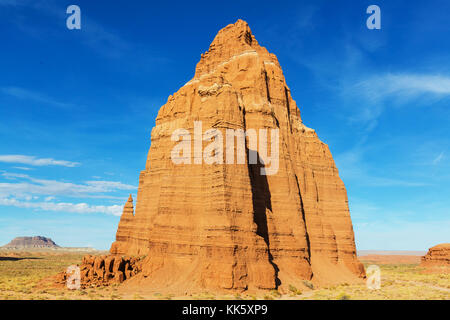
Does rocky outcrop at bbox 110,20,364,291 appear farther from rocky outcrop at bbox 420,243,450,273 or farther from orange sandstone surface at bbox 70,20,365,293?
rocky outcrop at bbox 420,243,450,273

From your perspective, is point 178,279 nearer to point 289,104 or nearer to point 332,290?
point 332,290

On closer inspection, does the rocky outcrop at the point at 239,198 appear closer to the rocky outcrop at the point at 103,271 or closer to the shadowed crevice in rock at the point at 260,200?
the shadowed crevice in rock at the point at 260,200

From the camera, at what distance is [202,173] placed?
40.8 meters

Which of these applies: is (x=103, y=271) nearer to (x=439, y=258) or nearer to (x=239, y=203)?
(x=239, y=203)

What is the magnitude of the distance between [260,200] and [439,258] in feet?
226

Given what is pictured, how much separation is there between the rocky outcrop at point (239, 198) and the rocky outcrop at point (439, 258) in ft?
153

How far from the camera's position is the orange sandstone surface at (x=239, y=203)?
1407 inches

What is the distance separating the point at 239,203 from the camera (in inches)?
1471

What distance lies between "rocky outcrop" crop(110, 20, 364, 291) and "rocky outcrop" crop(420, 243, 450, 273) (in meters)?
46.7

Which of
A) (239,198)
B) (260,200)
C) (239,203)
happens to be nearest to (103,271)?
(239,203)

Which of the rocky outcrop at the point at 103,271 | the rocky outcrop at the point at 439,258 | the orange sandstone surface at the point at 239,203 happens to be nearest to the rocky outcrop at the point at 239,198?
the orange sandstone surface at the point at 239,203

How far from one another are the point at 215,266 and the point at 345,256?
26951 mm

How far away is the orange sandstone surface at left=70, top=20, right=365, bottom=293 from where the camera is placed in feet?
117
